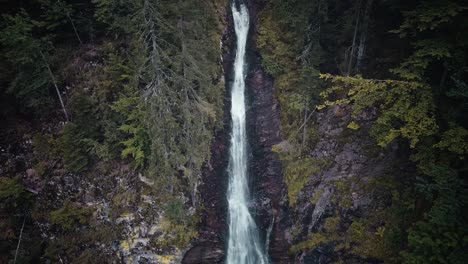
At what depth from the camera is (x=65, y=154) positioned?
50.8 ft

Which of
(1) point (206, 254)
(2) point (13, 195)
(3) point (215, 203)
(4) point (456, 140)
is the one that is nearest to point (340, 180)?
(4) point (456, 140)

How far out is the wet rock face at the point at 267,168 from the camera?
17.7 metres

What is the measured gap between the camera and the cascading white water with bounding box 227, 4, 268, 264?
17953 mm

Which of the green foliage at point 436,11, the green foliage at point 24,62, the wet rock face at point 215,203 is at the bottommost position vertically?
the wet rock face at point 215,203

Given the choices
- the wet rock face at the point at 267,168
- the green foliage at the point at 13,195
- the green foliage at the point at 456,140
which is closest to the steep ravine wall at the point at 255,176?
the wet rock face at the point at 267,168

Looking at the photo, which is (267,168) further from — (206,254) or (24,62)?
(24,62)

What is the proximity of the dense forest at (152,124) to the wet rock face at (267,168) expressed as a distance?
923mm

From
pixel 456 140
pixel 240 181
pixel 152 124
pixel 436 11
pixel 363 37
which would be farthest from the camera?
pixel 240 181

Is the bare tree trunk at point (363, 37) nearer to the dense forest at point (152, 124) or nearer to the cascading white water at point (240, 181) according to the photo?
the dense forest at point (152, 124)

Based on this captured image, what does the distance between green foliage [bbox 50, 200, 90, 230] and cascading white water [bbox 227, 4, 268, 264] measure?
8.64 meters

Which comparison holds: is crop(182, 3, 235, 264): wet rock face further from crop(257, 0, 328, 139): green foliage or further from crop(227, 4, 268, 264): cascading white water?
crop(257, 0, 328, 139): green foliage

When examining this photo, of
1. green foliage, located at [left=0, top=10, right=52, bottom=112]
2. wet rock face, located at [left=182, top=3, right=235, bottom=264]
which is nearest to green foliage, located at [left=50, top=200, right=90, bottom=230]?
wet rock face, located at [left=182, top=3, right=235, bottom=264]

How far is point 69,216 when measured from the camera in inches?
605

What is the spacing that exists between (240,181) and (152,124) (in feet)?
27.9
